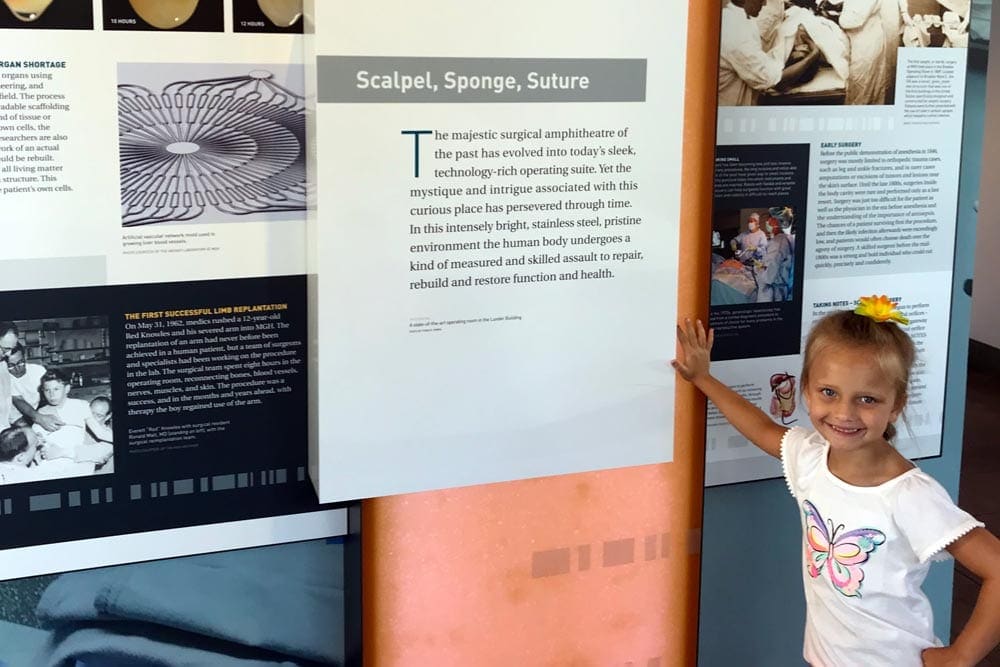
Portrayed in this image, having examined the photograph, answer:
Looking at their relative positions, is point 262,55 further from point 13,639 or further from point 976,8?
point 976,8

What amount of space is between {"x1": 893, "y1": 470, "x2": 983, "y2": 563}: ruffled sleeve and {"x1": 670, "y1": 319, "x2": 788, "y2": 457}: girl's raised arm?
268 millimetres

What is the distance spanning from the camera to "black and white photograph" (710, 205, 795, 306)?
6.51ft

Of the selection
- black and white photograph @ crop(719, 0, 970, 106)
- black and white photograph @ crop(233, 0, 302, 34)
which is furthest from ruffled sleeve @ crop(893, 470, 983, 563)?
black and white photograph @ crop(233, 0, 302, 34)

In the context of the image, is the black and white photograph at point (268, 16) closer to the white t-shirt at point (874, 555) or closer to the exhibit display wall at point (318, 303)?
the exhibit display wall at point (318, 303)

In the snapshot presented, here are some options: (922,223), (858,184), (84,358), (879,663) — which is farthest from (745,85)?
(84,358)

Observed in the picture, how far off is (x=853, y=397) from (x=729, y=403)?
11.0 inches

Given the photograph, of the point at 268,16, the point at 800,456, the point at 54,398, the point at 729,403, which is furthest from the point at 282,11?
the point at 800,456

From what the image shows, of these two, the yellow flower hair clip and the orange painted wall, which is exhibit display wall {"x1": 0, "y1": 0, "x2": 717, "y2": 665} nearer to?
the orange painted wall

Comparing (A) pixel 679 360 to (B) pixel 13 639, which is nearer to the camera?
(B) pixel 13 639

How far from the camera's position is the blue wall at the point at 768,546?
6.98ft

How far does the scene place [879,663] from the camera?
5.82 feet

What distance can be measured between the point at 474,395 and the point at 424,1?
0.63 m

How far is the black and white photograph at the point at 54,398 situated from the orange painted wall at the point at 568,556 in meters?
0.47

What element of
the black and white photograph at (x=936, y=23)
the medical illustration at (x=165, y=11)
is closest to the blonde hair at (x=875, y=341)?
the black and white photograph at (x=936, y=23)
